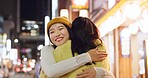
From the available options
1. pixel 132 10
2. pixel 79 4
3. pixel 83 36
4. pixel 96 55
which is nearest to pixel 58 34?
pixel 83 36

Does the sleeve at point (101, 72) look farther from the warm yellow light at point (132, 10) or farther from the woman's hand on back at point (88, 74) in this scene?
the warm yellow light at point (132, 10)

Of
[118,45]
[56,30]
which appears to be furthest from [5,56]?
[56,30]

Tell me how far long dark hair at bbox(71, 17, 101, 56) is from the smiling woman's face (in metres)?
0.07

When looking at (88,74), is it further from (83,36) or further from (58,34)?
(58,34)

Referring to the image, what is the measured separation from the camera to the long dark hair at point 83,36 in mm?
2518

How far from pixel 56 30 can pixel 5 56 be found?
129 feet

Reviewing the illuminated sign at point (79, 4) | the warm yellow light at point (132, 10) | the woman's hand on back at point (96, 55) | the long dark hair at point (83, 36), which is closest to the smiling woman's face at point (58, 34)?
the long dark hair at point (83, 36)

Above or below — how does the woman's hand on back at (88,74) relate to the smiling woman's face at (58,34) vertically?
below

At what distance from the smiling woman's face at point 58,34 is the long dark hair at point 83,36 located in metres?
0.07

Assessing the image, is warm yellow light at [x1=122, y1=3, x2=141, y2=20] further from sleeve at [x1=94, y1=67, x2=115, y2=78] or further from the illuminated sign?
sleeve at [x1=94, y1=67, x2=115, y2=78]

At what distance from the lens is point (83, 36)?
2512mm

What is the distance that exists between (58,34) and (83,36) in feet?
0.67

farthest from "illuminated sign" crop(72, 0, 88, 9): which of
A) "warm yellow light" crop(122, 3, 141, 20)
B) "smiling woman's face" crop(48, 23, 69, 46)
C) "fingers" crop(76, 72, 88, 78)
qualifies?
"fingers" crop(76, 72, 88, 78)

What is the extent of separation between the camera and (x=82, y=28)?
2545 mm
